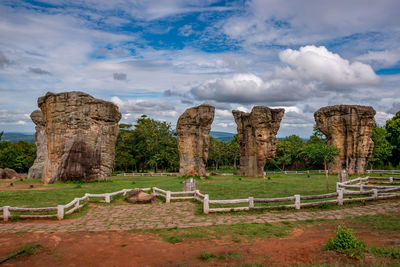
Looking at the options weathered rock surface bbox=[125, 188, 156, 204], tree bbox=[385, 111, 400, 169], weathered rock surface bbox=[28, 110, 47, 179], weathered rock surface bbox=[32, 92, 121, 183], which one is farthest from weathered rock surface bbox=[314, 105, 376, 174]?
weathered rock surface bbox=[28, 110, 47, 179]

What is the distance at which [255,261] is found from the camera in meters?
7.08

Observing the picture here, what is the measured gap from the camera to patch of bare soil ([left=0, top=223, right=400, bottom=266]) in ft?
23.6

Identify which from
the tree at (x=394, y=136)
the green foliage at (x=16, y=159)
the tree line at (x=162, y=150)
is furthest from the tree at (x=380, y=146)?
the green foliage at (x=16, y=159)

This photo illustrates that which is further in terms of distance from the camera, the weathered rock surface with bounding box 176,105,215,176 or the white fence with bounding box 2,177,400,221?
the weathered rock surface with bounding box 176,105,215,176

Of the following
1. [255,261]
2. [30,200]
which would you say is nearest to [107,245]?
[255,261]

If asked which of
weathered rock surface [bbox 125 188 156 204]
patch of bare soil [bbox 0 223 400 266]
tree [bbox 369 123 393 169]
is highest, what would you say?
tree [bbox 369 123 393 169]

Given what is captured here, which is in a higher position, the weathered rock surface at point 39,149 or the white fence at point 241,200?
the weathered rock surface at point 39,149

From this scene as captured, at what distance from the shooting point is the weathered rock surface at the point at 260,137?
33125 millimetres

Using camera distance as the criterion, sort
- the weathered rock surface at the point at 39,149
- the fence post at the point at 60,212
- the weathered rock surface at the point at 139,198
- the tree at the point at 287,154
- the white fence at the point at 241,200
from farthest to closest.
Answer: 1. the tree at the point at 287,154
2. the weathered rock surface at the point at 39,149
3. the weathered rock surface at the point at 139,198
4. the white fence at the point at 241,200
5. the fence post at the point at 60,212

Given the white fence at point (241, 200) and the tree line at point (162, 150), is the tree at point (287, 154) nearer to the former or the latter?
the tree line at point (162, 150)

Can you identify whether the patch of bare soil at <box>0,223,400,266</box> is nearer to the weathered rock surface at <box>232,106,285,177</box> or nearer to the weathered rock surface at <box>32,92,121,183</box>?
the weathered rock surface at <box>32,92,121,183</box>

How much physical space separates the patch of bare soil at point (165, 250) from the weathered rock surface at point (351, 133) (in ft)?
99.2

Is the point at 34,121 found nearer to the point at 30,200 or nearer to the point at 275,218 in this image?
the point at 30,200

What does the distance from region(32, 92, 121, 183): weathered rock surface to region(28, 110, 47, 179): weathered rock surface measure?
26.4 ft
